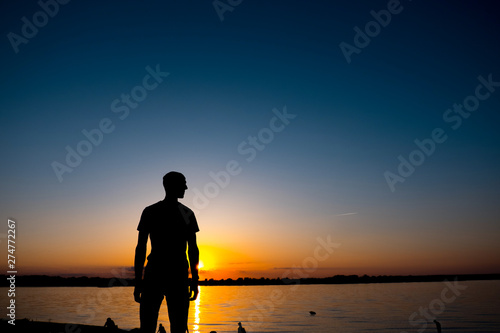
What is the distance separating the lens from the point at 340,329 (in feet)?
149

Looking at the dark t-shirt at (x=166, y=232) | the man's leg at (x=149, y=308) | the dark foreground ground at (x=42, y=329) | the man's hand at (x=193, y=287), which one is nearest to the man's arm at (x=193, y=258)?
the man's hand at (x=193, y=287)

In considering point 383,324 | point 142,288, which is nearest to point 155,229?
point 142,288

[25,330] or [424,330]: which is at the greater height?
[25,330]

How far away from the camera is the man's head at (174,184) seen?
5.85 metres

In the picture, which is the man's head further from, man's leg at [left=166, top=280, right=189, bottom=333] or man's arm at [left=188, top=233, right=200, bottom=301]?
man's leg at [left=166, top=280, right=189, bottom=333]

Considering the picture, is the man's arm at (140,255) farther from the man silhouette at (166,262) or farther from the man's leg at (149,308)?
the man's leg at (149,308)

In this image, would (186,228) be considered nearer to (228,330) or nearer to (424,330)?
(228,330)

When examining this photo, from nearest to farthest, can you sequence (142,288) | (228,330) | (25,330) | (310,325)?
1. (142,288)
2. (25,330)
3. (228,330)
4. (310,325)

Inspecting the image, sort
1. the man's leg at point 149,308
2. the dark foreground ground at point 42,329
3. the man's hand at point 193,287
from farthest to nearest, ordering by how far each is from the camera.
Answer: the dark foreground ground at point 42,329 → the man's hand at point 193,287 → the man's leg at point 149,308

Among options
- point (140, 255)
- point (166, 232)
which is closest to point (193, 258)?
point (166, 232)

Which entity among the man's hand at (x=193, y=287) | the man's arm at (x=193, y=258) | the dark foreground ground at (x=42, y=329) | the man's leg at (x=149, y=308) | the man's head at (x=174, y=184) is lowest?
the dark foreground ground at (x=42, y=329)

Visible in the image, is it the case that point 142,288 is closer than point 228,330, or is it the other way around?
point 142,288

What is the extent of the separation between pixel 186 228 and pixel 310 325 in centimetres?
4684

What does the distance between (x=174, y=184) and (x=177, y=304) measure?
5.55 ft
